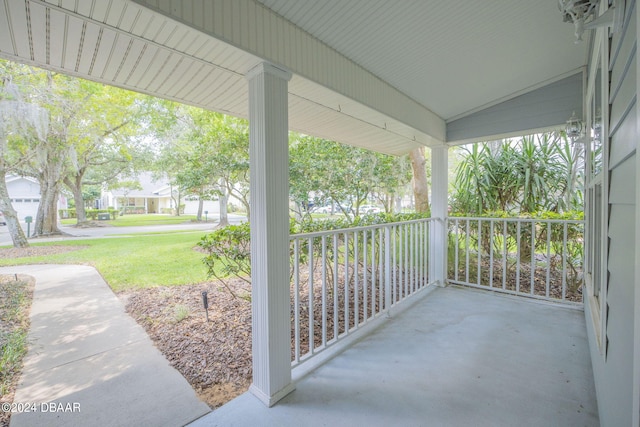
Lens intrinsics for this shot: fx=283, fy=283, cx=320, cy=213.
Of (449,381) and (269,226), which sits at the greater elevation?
(269,226)

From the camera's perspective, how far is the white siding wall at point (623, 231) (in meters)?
0.74

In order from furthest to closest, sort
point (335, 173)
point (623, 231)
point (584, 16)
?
point (335, 173)
point (584, 16)
point (623, 231)

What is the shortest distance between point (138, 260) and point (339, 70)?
604 centimetres

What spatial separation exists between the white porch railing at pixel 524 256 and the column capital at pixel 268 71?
3.23 m

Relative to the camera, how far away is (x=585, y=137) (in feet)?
9.25

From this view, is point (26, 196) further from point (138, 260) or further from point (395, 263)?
point (395, 263)

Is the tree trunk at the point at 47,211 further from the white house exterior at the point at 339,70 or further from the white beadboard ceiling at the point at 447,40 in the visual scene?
the white beadboard ceiling at the point at 447,40

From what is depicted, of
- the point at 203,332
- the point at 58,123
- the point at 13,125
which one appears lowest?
the point at 203,332

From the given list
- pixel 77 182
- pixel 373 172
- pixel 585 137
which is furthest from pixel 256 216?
pixel 77 182

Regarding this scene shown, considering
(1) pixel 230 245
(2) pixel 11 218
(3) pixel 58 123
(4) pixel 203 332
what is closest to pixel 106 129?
(3) pixel 58 123

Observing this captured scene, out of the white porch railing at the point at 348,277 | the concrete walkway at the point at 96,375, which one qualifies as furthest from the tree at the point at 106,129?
the white porch railing at the point at 348,277

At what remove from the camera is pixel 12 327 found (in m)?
2.89

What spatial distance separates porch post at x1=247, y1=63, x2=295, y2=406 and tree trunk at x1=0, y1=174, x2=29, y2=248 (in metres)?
7.03

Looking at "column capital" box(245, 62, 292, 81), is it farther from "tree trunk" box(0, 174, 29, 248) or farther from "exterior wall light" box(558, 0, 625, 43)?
"tree trunk" box(0, 174, 29, 248)
